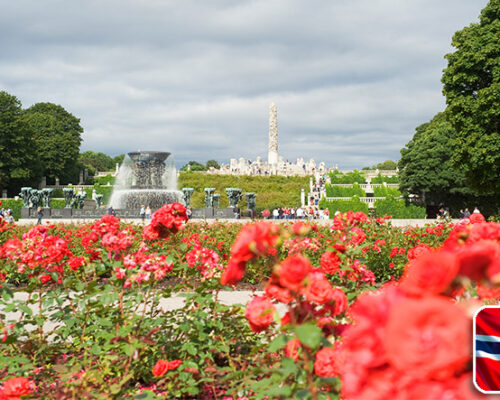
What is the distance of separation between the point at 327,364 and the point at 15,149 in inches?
2130

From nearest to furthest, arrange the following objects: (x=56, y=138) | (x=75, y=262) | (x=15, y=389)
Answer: (x=15, y=389), (x=75, y=262), (x=56, y=138)

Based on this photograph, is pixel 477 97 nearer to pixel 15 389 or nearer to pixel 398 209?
pixel 398 209

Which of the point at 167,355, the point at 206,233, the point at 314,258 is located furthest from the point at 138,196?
the point at 167,355

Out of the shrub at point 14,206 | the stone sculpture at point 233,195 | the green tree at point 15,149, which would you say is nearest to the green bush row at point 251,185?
the stone sculpture at point 233,195

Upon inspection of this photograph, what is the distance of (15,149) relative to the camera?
157 feet

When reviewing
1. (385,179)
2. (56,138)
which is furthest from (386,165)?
(56,138)

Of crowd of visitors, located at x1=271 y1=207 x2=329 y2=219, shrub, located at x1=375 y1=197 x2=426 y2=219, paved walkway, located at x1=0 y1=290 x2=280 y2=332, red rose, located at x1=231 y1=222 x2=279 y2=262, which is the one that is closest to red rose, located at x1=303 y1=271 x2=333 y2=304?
red rose, located at x1=231 y1=222 x2=279 y2=262

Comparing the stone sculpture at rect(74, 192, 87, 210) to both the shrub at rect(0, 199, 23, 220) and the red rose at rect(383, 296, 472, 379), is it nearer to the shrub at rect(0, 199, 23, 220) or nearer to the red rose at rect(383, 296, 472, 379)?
the shrub at rect(0, 199, 23, 220)

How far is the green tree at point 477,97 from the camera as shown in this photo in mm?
20141

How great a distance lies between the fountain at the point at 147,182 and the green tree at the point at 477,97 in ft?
58.7

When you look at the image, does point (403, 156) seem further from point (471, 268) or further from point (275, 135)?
point (471, 268)

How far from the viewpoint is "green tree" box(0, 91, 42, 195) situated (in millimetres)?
47031

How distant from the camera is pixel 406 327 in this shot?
0.74 metres

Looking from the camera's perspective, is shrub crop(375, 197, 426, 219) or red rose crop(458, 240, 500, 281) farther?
shrub crop(375, 197, 426, 219)
